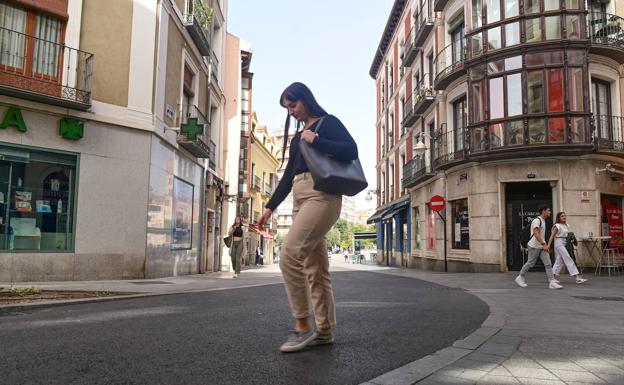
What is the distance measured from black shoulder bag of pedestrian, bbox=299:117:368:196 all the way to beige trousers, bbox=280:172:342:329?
11 centimetres

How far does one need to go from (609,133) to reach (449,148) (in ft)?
18.1

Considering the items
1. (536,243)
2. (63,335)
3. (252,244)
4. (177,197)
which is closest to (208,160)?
(177,197)

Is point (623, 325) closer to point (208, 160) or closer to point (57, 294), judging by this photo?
point (57, 294)

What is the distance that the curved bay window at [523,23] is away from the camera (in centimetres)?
1547

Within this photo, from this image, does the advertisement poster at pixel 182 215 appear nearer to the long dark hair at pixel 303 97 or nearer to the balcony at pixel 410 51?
the long dark hair at pixel 303 97

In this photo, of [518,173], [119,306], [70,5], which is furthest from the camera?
[518,173]

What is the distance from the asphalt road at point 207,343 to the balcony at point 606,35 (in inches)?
538

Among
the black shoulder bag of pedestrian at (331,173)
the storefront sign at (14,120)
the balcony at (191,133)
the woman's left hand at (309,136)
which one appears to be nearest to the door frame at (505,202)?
the balcony at (191,133)

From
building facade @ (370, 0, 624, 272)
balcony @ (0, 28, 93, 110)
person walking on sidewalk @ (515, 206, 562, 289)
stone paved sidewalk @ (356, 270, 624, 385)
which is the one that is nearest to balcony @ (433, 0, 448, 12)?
building facade @ (370, 0, 624, 272)

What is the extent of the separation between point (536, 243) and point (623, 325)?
5.51 meters

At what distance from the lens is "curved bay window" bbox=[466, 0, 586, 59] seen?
50.8ft

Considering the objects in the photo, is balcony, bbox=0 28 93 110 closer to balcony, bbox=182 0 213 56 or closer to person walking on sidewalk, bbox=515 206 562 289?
balcony, bbox=182 0 213 56

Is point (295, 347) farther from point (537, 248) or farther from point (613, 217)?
point (613, 217)

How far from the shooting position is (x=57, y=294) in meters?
6.72
